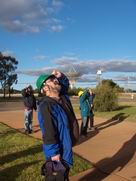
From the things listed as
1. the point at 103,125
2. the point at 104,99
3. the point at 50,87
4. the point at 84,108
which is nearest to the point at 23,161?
the point at 50,87

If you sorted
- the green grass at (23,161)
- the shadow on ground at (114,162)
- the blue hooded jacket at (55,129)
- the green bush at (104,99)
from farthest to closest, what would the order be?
the green bush at (104,99), the shadow on ground at (114,162), the green grass at (23,161), the blue hooded jacket at (55,129)

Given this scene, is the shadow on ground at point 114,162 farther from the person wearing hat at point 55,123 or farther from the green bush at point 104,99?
the green bush at point 104,99

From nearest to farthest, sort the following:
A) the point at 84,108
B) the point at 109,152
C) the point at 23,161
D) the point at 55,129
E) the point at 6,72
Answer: the point at 55,129
the point at 23,161
the point at 109,152
the point at 84,108
the point at 6,72

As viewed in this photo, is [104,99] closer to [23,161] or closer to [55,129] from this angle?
[23,161]

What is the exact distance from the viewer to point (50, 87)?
4430 mm

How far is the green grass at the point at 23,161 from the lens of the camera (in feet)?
21.5

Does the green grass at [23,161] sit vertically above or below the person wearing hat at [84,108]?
below

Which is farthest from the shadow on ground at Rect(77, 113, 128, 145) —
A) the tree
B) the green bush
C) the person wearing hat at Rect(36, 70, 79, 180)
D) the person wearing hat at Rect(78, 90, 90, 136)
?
the tree

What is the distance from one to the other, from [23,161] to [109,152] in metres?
2.28

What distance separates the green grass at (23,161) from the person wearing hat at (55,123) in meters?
2.28

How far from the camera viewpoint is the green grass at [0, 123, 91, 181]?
656cm

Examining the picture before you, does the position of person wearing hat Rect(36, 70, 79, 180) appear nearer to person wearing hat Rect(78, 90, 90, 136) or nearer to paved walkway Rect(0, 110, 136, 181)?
paved walkway Rect(0, 110, 136, 181)

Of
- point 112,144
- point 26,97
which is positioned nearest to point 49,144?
point 112,144

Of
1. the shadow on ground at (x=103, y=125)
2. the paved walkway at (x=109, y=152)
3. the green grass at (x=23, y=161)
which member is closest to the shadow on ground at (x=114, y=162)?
the paved walkway at (x=109, y=152)
